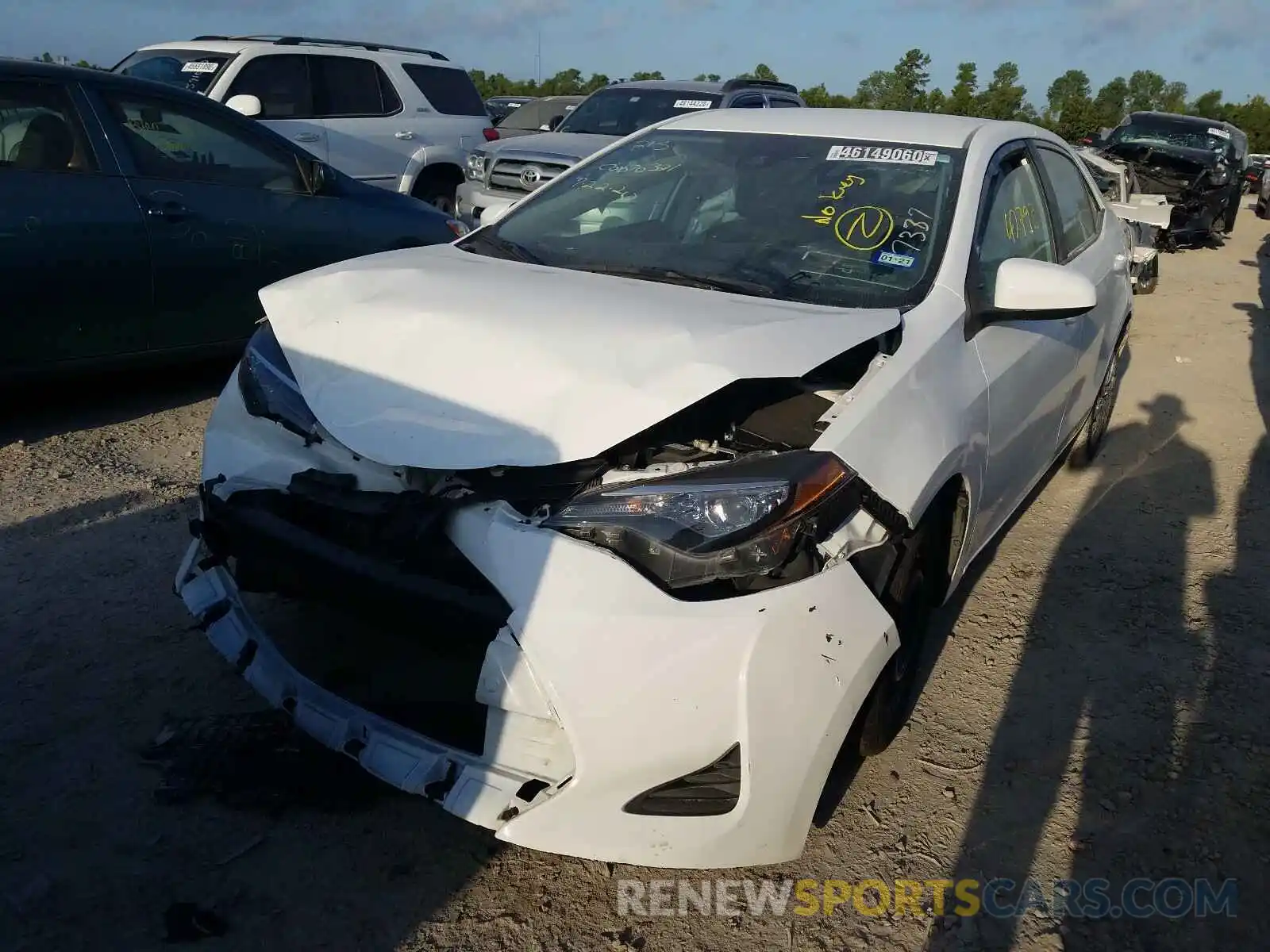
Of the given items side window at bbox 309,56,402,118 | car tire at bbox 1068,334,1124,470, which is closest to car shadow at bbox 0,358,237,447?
side window at bbox 309,56,402,118

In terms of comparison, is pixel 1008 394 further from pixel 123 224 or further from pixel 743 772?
pixel 123 224

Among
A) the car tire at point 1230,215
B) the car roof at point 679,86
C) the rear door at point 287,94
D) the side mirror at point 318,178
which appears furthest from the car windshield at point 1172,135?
the side mirror at point 318,178

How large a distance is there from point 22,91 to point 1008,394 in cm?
430

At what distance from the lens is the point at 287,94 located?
819 cm

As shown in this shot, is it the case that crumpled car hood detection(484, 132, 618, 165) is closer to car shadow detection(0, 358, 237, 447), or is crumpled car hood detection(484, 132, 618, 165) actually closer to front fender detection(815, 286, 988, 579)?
car shadow detection(0, 358, 237, 447)

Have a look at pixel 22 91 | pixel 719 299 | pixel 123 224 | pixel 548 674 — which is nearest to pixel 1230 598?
pixel 719 299

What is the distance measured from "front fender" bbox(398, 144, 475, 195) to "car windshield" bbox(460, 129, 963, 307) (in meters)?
5.48

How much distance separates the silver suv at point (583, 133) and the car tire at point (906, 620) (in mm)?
5998

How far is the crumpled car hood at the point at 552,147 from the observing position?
28.2 ft

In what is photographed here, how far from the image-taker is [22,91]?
441cm

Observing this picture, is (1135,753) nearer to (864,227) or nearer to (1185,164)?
(864,227)

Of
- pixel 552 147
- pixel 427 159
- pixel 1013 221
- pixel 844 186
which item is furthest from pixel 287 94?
pixel 1013 221

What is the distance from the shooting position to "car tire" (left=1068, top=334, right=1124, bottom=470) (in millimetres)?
4988

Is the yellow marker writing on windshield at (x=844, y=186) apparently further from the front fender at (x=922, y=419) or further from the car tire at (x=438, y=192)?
the car tire at (x=438, y=192)
